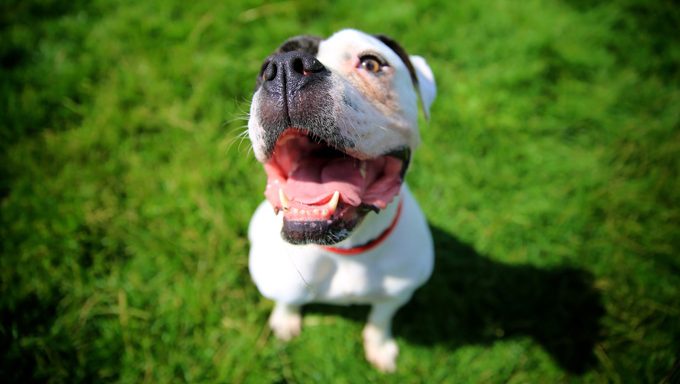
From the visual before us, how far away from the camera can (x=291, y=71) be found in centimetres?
161

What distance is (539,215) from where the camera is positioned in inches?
146

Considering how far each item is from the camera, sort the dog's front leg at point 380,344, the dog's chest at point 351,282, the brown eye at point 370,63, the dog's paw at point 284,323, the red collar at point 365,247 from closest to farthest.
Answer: the brown eye at point 370,63
the red collar at point 365,247
the dog's chest at point 351,282
the dog's front leg at point 380,344
the dog's paw at point 284,323

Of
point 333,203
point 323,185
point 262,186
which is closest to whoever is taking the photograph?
point 333,203

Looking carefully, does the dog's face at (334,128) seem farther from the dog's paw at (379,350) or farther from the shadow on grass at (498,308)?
the shadow on grass at (498,308)

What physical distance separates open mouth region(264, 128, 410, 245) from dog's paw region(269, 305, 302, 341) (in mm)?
1374

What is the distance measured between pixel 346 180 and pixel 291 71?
1.74 feet

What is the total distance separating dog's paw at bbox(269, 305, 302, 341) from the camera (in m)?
3.01

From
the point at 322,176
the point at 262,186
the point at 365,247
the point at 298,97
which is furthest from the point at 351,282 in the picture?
the point at 262,186

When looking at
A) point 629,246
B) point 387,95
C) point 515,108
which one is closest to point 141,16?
point 387,95

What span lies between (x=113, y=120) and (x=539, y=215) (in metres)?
3.82

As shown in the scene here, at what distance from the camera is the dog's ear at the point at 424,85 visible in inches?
88.4

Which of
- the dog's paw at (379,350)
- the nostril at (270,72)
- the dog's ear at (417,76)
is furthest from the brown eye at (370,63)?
the dog's paw at (379,350)

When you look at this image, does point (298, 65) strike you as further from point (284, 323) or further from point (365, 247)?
point (284, 323)

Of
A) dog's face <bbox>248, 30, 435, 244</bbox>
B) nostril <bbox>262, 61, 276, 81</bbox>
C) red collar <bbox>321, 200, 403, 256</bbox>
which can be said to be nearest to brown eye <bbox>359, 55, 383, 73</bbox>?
dog's face <bbox>248, 30, 435, 244</bbox>
